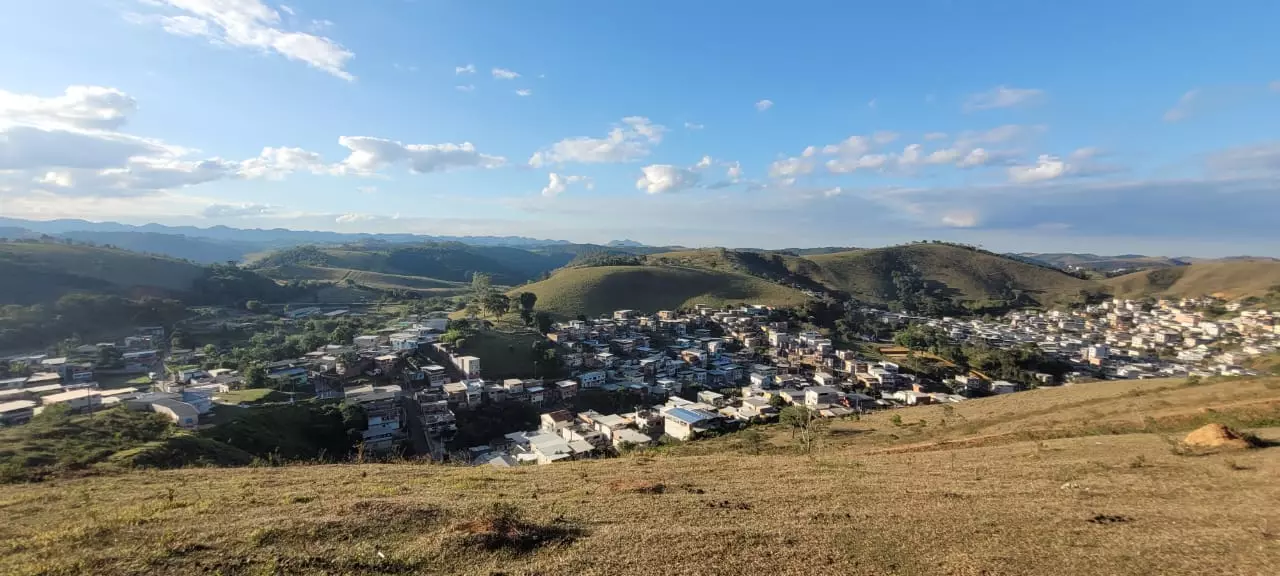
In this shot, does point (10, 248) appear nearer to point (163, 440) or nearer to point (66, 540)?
point (163, 440)

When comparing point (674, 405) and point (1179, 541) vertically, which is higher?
point (1179, 541)

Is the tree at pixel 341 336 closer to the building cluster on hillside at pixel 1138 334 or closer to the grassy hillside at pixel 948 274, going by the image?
the building cluster on hillside at pixel 1138 334

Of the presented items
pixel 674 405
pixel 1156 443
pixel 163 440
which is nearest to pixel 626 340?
pixel 674 405

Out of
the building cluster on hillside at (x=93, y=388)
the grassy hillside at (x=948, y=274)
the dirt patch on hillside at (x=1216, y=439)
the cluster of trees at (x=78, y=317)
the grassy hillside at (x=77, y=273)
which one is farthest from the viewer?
the grassy hillside at (x=948, y=274)

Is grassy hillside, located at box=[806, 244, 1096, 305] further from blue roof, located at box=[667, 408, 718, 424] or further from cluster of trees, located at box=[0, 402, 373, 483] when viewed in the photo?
cluster of trees, located at box=[0, 402, 373, 483]

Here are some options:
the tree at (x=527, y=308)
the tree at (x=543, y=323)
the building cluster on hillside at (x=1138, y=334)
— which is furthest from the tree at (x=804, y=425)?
the tree at (x=527, y=308)

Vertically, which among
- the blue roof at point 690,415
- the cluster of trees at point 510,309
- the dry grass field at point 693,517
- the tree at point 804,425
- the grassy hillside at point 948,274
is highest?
the grassy hillside at point 948,274
